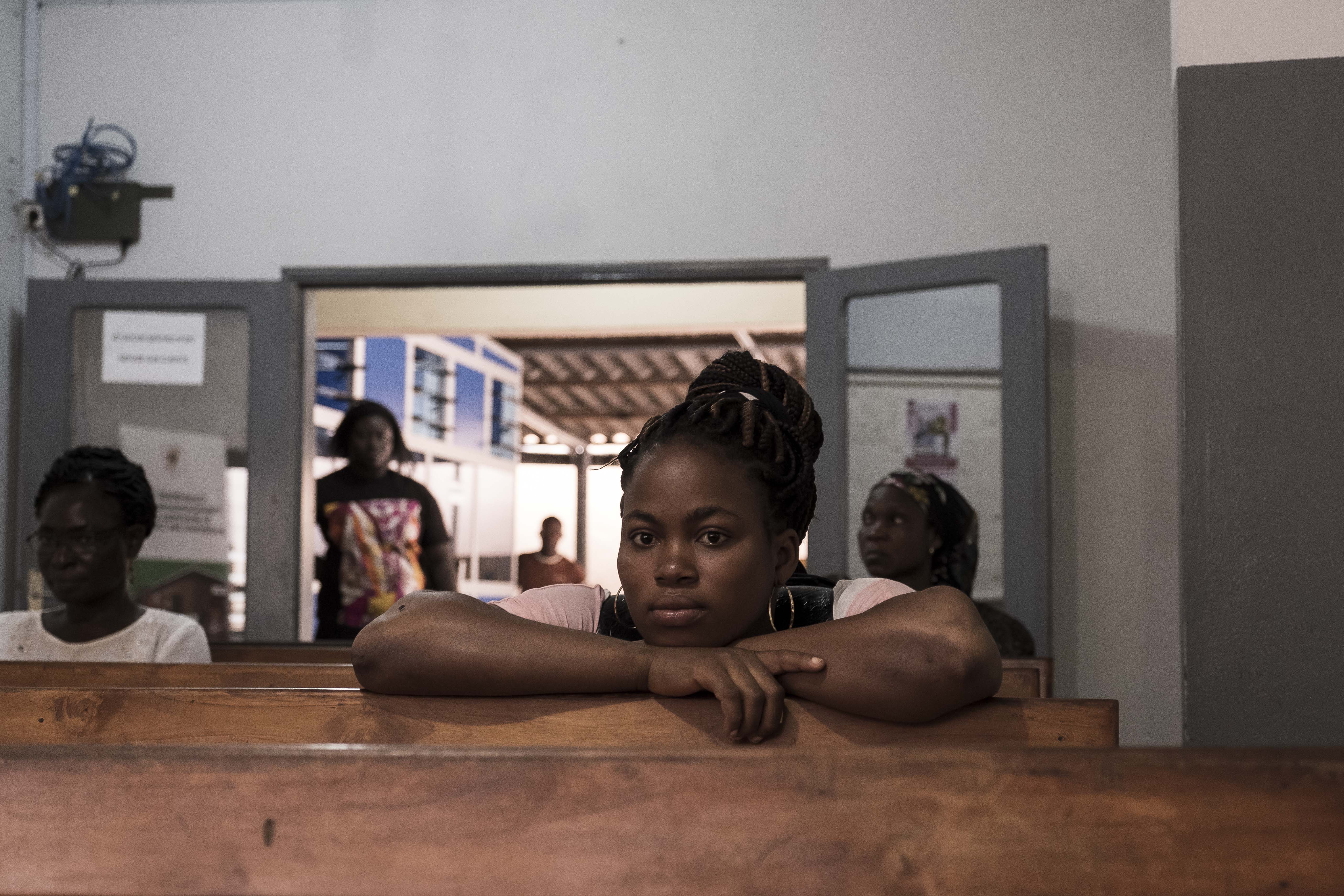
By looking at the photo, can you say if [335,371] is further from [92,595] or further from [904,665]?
[904,665]

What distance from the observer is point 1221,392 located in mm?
1841

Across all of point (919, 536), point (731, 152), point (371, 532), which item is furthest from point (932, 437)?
point (371, 532)

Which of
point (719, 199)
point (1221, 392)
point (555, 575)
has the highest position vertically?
point (719, 199)

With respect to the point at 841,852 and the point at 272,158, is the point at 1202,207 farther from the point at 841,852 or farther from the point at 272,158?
the point at 272,158

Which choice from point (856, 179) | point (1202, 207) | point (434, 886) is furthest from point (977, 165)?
point (434, 886)

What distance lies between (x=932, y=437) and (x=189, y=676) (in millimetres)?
2650

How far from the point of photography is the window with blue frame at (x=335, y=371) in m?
6.66

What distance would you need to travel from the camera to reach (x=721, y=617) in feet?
4.54

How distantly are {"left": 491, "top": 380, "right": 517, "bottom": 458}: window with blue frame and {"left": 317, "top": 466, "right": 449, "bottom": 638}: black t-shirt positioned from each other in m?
3.47

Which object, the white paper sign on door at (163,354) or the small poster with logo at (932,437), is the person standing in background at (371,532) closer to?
the white paper sign on door at (163,354)

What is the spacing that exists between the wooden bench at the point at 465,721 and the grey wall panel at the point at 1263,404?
0.69 metres

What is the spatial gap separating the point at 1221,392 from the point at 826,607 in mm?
729

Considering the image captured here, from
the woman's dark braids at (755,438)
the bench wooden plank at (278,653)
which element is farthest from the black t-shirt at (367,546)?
the woman's dark braids at (755,438)

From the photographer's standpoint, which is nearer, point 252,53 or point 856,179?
point 856,179
